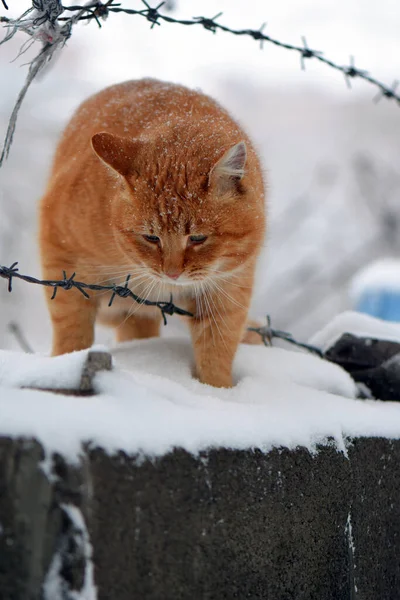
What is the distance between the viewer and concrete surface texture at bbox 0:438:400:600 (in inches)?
48.4

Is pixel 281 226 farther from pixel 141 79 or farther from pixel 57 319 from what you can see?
pixel 57 319

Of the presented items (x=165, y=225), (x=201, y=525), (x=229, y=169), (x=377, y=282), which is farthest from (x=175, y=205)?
(x=377, y=282)

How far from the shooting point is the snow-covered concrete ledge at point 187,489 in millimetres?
1240

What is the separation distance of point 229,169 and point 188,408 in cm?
95

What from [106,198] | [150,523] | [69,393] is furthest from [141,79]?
[150,523]

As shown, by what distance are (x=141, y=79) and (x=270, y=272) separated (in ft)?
22.8

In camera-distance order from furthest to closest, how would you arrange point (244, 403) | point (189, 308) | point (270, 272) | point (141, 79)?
point (270, 272) → point (141, 79) → point (189, 308) → point (244, 403)

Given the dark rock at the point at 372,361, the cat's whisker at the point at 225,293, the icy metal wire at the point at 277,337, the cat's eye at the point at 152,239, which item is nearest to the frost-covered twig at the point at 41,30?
the cat's eye at the point at 152,239

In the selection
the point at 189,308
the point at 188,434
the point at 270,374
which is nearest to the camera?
the point at 188,434

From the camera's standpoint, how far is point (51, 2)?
178 centimetres

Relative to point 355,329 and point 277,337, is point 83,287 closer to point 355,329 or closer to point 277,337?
point 277,337

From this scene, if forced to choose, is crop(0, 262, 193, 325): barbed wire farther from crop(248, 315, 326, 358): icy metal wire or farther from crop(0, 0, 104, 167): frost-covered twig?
crop(248, 315, 326, 358): icy metal wire

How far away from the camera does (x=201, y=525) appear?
4.81 feet

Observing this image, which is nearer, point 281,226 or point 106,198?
point 106,198
